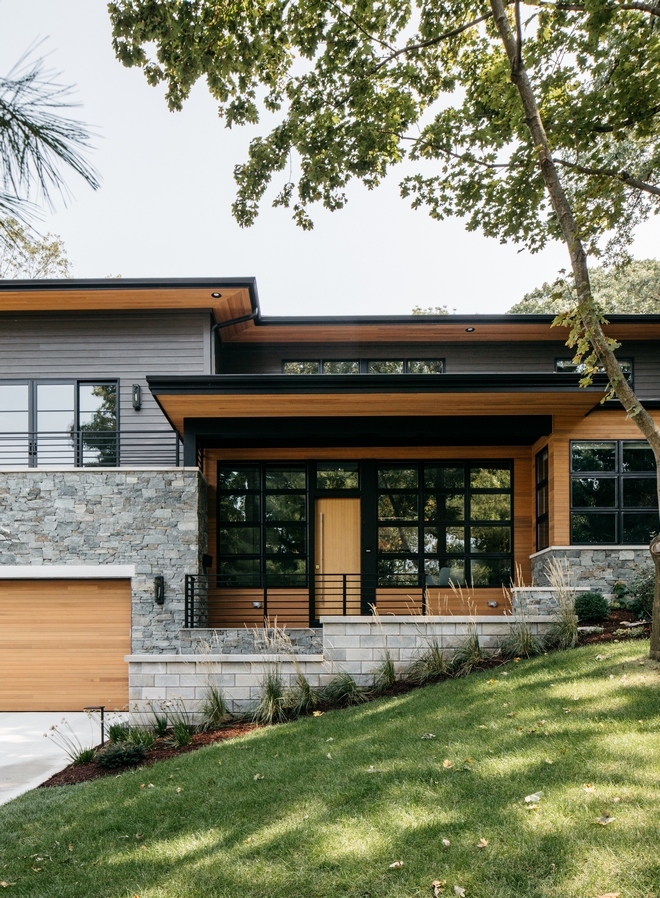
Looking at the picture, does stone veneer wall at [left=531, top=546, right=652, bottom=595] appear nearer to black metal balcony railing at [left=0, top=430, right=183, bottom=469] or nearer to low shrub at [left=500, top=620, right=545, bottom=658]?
low shrub at [left=500, top=620, right=545, bottom=658]

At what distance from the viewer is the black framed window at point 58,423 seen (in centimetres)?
1259

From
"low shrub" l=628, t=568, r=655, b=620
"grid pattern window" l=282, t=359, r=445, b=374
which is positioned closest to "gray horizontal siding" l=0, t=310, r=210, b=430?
"grid pattern window" l=282, t=359, r=445, b=374

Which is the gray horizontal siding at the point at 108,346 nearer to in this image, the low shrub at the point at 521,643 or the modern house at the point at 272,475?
the modern house at the point at 272,475

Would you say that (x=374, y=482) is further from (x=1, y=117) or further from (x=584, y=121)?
(x=1, y=117)

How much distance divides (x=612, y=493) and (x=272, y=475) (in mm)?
5848

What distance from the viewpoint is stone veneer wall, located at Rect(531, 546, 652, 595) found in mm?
10727

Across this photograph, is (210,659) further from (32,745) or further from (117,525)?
(117,525)

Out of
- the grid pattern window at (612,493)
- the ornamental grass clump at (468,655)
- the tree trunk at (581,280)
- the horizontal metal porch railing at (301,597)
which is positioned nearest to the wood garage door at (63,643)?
the horizontal metal porch railing at (301,597)

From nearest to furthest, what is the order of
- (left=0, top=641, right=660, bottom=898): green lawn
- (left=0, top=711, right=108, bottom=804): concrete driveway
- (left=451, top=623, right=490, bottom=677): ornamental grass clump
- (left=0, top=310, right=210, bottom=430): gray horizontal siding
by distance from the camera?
(left=0, top=641, right=660, bottom=898): green lawn < (left=0, top=711, right=108, bottom=804): concrete driveway < (left=451, top=623, right=490, bottom=677): ornamental grass clump < (left=0, top=310, right=210, bottom=430): gray horizontal siding

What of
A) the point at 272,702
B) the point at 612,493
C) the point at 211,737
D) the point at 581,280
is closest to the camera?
the point at 581,280

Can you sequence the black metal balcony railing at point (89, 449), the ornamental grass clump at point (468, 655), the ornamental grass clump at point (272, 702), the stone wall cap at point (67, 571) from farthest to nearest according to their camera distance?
1. the black metal balcony railing at point (89, 449)
2. the stone wall cap at point (67, 571)
3. the ornamental grass clump at point (468, 655)
4. the ornamental grass clump at point (272, 702)

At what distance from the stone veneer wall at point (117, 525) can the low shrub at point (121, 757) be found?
13.6ft

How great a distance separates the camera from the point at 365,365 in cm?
1457

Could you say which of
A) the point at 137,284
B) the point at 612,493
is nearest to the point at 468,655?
the point at 612,493
